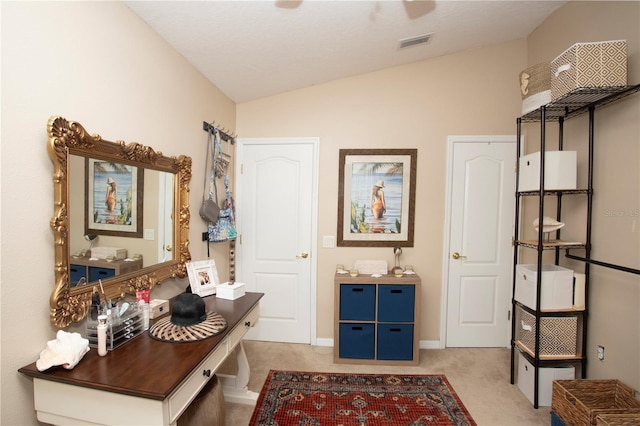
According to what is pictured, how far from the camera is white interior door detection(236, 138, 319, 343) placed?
3.04 metres

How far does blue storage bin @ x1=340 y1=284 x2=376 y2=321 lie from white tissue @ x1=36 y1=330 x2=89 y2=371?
197 cm

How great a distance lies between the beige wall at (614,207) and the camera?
178cm

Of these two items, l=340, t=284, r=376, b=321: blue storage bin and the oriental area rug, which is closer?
the oriental area rug

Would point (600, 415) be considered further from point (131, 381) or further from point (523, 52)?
point (523, 52)

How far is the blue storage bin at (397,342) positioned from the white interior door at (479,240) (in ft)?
1.94

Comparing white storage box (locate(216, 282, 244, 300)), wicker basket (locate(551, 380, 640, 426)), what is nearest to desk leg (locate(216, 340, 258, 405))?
white storage box (locate(216, 282, 244, 300))

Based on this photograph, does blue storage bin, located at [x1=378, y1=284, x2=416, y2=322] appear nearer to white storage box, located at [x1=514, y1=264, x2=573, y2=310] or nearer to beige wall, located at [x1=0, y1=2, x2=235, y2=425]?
white storage box, located at [x1=514, y1=264, x2=573, y2=310]

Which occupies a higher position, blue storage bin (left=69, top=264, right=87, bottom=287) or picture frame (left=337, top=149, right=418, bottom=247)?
picture frame (left=337, top=149, right=418, bottom=247)

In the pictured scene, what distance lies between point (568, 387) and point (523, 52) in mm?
2935

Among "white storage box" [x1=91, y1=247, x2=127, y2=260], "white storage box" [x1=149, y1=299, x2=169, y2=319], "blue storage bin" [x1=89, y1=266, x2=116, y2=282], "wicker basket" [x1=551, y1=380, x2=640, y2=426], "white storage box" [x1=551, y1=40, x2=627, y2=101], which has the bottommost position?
"wicker basket" [x1=551, y1=380, x2=640, y2=426]

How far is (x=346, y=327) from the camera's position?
275cm

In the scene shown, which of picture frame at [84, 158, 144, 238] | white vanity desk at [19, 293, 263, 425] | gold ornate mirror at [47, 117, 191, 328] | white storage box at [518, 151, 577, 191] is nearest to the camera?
white vanity desk at [19, 293, 263, 425]

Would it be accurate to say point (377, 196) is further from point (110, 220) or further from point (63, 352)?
point (63, 352)

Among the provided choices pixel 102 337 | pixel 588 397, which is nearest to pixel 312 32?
pixel 102 337
